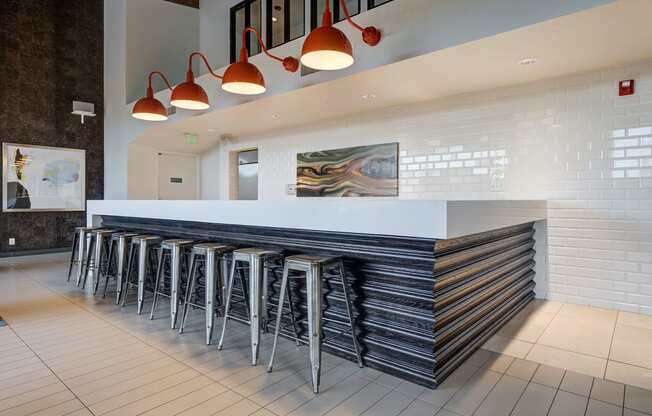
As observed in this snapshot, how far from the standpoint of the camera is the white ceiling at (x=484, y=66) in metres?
2.67

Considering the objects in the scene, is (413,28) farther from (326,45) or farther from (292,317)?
(292,317)

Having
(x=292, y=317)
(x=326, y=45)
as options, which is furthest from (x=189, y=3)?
(x=292, y=317)

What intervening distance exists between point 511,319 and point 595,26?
243cm

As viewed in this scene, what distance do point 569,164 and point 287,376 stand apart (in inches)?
135

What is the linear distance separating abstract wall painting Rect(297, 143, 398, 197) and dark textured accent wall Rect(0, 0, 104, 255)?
4.85m

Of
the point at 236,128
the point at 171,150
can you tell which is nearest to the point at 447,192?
the point at 236,128

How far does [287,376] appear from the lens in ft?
7.50

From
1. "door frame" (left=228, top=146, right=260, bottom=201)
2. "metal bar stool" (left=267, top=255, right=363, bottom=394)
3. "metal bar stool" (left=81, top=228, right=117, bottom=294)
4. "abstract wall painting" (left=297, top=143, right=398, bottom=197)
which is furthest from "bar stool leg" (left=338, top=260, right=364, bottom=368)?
"door frame" (left=228, top=146, right=260, bottom=201)

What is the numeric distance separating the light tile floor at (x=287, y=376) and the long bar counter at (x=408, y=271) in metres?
0.15

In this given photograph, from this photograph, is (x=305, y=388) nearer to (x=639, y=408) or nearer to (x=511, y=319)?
(x=639, y=408)

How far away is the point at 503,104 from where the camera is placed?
13.5 ft

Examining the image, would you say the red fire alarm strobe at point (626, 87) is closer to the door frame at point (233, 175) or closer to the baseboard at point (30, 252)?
the door frame at point (233, 175)

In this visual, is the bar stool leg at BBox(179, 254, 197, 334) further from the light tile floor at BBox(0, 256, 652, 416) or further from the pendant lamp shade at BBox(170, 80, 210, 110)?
the pendant lamp shade at BBox(170, 80, 210, 110)

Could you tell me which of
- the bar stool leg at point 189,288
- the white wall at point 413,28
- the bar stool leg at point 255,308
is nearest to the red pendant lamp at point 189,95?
the white wall at point 413,28
